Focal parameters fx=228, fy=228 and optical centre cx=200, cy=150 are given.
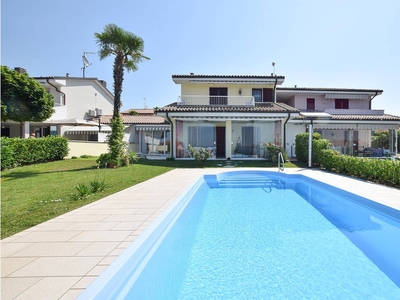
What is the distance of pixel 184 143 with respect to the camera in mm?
25969

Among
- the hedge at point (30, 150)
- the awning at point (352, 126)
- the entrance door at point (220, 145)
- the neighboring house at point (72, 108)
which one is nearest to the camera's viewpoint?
the hedge at point (30, 150)

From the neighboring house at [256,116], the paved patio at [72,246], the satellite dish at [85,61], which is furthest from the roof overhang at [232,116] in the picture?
the satellite dish at [85,61]

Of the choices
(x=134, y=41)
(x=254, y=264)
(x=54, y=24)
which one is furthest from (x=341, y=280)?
(x=54, y=24)

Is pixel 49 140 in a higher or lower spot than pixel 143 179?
higher

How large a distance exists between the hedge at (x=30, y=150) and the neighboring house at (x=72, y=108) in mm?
6407

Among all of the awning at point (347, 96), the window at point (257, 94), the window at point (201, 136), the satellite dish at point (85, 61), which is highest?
the satellite dish at point (85, 61)

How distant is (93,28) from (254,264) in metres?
21.9

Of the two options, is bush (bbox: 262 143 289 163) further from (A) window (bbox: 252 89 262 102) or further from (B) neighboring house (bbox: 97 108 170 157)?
(B) neighboring house (bbox: 97 108 170 157)

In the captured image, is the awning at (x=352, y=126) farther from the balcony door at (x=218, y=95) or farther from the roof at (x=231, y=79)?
the balcony door at (x=218, y=95)

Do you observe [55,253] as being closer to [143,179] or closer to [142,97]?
[143,179]

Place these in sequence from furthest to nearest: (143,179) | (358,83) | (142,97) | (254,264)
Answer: (142,97) < (358,83) < (143,179) < (254,264)

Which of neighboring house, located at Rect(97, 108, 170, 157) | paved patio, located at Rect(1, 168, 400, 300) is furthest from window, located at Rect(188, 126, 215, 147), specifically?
paved patio, located at Rect(1, 168, 400, 300)

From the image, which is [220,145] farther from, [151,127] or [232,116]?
[151,127]

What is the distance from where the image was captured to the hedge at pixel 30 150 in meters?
18.1
